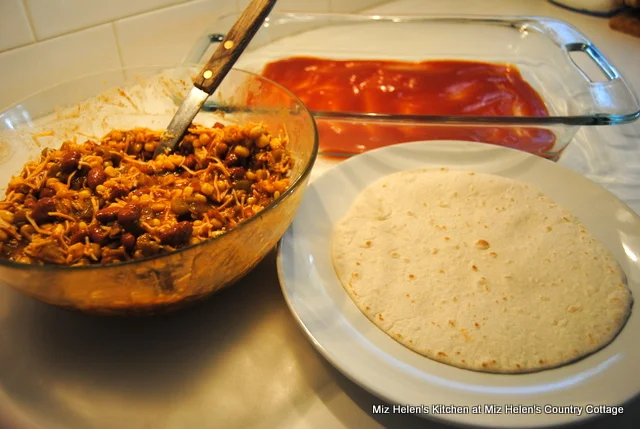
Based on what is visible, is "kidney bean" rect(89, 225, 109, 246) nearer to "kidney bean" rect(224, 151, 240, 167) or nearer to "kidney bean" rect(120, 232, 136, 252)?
"kidney bean" rect(120, 232, 136, 252)

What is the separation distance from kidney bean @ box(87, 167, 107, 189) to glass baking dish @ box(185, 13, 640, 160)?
0.47 m

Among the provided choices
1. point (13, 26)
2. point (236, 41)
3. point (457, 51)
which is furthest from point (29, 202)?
point (457, 51)

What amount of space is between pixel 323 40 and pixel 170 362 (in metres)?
1.67

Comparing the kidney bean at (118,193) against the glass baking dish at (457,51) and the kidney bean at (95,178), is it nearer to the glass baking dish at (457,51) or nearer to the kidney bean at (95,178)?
the kidney bean at (95,178)

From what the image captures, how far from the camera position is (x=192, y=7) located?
1.88 metres

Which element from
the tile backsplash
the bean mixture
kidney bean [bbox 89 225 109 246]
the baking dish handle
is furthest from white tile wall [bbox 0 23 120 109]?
the baking dish handle

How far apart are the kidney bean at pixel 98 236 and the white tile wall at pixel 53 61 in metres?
0.94

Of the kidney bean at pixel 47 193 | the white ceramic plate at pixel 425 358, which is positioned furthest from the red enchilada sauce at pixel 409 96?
the kidney bean at pixel 47 193

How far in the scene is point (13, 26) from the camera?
1.41 m

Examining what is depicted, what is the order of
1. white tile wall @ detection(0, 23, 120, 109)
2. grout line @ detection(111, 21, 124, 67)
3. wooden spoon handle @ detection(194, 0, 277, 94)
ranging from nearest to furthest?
wooden spoon handle @ detection(194, 0, 277, 94) → white tile wall @ detection(0, 23, 120, 109) → grout line @ detection(111, 21, 124, 67)

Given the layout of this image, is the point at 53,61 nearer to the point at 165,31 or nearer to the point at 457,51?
the point at 165,31

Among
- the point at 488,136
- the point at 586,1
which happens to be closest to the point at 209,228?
the point at 488,136

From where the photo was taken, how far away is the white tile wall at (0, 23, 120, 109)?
4.85 ft

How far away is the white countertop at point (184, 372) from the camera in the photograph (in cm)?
81
